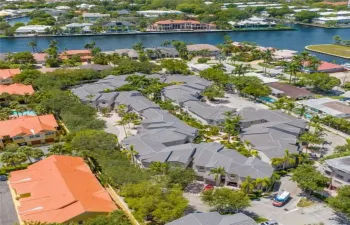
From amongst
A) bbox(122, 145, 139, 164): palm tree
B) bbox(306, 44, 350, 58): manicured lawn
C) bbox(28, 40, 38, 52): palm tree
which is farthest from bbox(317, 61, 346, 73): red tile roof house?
bbox(28, 40, 38, 52): palm tree

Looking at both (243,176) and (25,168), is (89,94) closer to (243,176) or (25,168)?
(25,168)

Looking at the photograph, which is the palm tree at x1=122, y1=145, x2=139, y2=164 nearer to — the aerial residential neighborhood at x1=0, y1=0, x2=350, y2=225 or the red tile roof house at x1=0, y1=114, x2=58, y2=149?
the aerial residential neighborhood at x1=0, y1=0, x2=350, y2=225

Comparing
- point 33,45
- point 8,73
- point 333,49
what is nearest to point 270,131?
point 8,73

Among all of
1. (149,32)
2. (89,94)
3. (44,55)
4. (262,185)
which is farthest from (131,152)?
(149,32)

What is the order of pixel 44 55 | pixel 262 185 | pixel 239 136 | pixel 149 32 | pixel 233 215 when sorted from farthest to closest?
pixel 149 32 < pixel 44 55 < pixel 239 136 < pixel 262 185 < pixel 233 215

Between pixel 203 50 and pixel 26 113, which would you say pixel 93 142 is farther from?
pixel 203 50

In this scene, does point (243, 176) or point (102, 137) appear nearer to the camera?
point (243, 176)

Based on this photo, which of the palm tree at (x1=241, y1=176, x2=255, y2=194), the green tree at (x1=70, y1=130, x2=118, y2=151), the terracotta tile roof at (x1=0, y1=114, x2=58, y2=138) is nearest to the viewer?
the palm tree at (x1=241, y1=176, x2=255, y2=194)

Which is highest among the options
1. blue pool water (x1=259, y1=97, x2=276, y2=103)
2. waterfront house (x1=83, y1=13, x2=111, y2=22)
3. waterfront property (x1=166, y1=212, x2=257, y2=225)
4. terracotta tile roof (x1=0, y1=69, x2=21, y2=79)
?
waterfront house (x1=83, y1=13, x2=111, y2=22)
